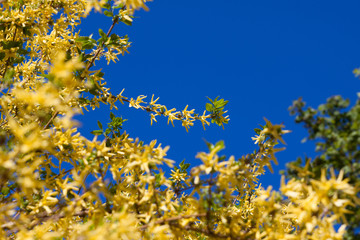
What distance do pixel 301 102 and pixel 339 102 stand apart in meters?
0.22

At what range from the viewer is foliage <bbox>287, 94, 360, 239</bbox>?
6.51 ft

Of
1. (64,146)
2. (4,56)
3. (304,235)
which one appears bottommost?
(304,235)

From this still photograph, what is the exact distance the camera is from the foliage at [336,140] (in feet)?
6.51

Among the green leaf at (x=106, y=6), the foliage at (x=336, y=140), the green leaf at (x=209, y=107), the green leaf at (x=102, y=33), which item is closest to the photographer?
the foliage at (x=336, y=140)

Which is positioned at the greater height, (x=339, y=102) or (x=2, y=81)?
(x=2, y=81)

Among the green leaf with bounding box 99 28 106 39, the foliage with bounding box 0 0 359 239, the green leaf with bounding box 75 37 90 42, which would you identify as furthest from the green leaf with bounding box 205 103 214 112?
the green leaf with bounding box 75 37 90 42

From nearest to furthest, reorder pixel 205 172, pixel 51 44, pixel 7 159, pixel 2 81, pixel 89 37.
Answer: pixel 7 159, pixel 205 172, pixel 89 37, pixel 2 81, pixel 51 44

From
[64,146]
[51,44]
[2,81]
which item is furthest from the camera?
[51,44]

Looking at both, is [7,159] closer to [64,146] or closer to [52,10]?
[64,146]

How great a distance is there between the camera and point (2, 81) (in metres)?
3.37

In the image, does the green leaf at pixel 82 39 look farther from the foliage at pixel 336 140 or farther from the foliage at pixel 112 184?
the foliage at pixel 336 140

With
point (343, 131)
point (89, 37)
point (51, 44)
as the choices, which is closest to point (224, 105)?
point (89, 37)

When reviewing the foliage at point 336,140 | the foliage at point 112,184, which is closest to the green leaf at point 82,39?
the foliage at point 112,184

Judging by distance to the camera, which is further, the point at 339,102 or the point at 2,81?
the point at 2,81
